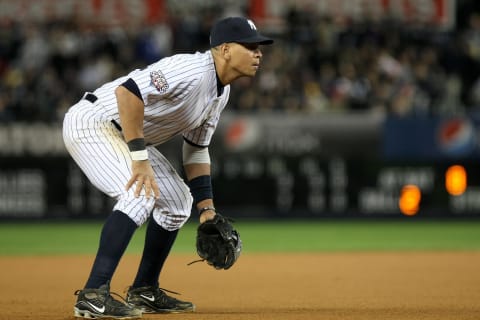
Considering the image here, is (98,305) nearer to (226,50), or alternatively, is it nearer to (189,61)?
(189,61)

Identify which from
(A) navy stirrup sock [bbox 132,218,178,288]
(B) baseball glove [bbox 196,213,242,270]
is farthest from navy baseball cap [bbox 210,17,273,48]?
(A) navy stirrup sock [bbox 132,218,178,288]

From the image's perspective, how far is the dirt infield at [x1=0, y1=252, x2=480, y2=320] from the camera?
557cm

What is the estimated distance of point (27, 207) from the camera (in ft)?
46.9

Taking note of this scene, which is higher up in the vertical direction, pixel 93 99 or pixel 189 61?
pixel 189 61

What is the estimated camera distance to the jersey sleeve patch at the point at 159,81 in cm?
498

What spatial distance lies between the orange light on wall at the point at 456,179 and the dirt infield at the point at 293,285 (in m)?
3.97

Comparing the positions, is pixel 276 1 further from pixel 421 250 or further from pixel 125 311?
pixel 125 311

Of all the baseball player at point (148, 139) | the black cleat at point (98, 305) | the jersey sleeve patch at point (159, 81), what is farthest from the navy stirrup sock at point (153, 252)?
the jersey sleeve patch at point (159, 81)

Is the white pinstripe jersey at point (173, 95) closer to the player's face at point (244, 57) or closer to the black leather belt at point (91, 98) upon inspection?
the black leather belt at point (91, 98)

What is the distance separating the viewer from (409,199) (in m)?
14.2

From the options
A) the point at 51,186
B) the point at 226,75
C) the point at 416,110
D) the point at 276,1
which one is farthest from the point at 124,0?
the point at 226,75

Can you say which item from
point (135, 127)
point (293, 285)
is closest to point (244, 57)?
point (135, 127)

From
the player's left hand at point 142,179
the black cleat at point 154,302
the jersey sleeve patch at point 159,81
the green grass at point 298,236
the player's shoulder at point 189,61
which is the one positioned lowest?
the green grass at point 298,236

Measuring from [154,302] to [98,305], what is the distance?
0.92 meters
